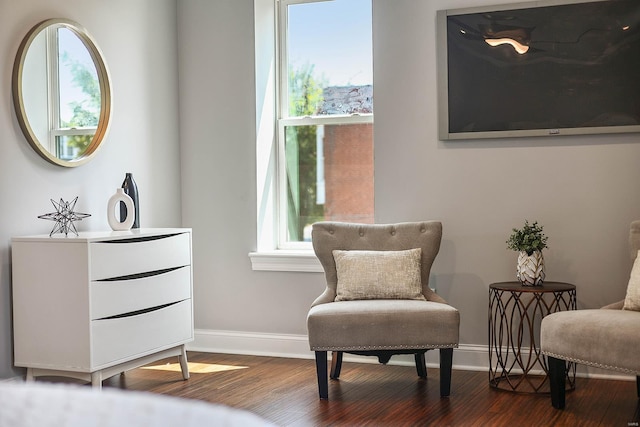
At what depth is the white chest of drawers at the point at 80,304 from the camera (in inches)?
140

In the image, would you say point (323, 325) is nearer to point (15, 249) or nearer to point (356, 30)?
point (15, 249)

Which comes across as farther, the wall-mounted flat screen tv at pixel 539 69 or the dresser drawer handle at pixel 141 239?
the wall-mounted flat screen tv at pixel 539 69

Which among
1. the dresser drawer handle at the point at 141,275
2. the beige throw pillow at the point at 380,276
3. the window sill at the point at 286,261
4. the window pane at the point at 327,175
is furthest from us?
the window pane at the point at 327,175

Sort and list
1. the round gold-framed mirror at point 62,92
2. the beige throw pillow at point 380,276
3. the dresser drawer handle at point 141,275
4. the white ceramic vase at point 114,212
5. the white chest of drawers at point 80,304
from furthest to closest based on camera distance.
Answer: the white ceramic vase at point 114,212
the beige throw pillow at point 380,276
the round gold-framed mirror at point 62,92
the dresser drawer handle at point 141,275
the white chest of drawers at point 80,304

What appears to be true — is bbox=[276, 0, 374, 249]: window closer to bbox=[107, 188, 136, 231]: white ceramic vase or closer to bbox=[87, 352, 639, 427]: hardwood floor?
bbox=[87, 352, 639, 427]: hardwood floor

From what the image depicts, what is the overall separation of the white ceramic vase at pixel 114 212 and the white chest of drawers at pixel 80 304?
0.27 metres

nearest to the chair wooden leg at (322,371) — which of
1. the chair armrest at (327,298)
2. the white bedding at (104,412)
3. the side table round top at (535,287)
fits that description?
the chair armrest at (327,298)

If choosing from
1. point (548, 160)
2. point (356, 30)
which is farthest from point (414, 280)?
point (356, 30)

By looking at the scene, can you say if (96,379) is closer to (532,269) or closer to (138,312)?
(138,312)

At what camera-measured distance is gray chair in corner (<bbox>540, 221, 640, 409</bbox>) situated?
3.12m

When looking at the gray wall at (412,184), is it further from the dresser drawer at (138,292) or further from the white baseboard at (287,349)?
the dresser drawer at (138,292)

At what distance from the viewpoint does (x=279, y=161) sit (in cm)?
510

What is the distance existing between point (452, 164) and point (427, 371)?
1.16 meters

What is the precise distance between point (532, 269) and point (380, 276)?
75 cm
